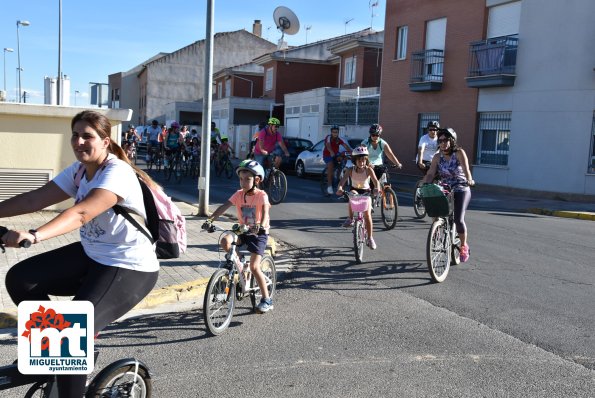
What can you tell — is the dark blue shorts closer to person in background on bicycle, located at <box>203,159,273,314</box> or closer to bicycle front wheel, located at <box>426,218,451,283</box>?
person in background on bicycle, located at <box>203,159,273,314</box>

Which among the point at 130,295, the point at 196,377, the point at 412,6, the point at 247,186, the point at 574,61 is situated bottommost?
the point at 196,377

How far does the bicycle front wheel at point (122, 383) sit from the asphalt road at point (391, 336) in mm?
704

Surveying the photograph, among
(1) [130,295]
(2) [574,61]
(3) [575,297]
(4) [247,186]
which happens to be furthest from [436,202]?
(2) [574,61]

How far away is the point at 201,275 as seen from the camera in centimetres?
708

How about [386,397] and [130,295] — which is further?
[386,397]

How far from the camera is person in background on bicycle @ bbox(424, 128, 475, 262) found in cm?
791

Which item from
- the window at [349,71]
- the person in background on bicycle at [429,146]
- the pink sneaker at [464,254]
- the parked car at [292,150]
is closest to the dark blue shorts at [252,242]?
the pink sneaker at [464,254]

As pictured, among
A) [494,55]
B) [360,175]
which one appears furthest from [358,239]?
[494,55]

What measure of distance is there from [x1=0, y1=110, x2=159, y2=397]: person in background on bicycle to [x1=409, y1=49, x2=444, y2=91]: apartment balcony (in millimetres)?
22450

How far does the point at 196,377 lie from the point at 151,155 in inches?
816

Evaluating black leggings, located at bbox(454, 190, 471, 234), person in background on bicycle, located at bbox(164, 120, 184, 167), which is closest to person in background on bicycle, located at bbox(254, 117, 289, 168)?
black leggings, located at bbox(454, 190, 471, 234)

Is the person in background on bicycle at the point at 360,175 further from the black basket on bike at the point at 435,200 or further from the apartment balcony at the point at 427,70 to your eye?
the apartment balcony at the point at 427,70

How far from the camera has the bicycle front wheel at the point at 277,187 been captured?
14.4 m

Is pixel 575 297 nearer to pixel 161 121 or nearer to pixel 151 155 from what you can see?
pixel 151 155
